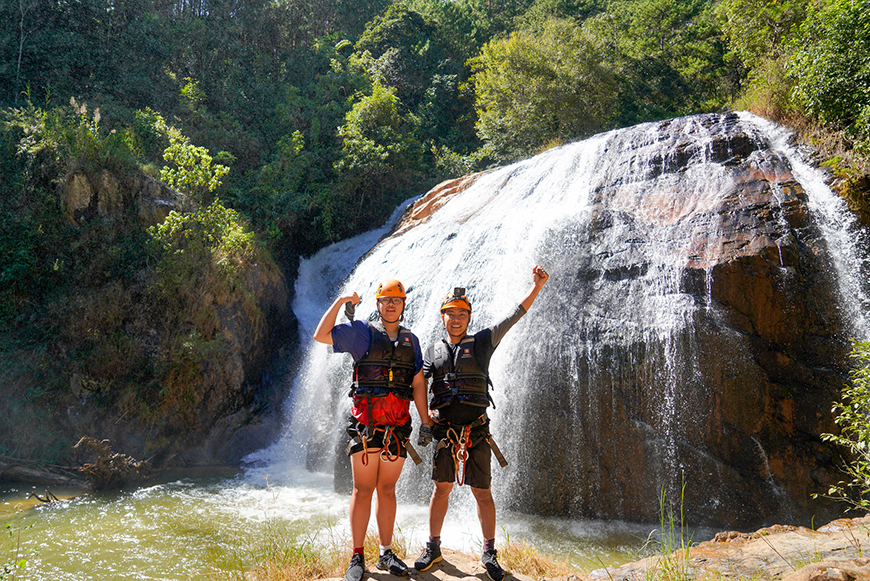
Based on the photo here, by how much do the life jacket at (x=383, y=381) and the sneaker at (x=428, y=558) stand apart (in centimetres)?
85

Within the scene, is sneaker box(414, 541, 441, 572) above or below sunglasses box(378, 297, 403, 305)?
below

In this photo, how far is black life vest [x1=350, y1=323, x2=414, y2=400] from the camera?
3.54m

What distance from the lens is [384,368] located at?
356cm

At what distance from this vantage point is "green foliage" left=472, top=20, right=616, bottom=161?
17.3m

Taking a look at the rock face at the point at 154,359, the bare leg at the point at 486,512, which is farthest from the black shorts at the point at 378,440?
the rock face at the point at 154,359

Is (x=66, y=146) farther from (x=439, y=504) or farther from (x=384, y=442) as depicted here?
(x=439, y=504)

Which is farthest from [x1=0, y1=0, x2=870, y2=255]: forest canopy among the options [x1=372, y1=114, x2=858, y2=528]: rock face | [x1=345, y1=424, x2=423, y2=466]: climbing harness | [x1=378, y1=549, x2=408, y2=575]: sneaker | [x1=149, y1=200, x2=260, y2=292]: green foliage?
[x1=378, y1=549, x2=408, y2=575]: sneaker

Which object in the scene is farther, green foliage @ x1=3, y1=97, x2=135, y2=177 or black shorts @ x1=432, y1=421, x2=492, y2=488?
green foliage @ x1=3, y1=97, x2=135, y2=177

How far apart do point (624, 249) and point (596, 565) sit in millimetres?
4001

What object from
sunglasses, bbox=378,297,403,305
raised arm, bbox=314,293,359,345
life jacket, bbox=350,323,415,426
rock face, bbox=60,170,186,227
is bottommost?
life jacket, bbox=350,323,415,426

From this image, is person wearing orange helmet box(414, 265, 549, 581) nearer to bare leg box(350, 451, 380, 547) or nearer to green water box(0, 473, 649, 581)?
bare leg box(350, 451, 380, 547)

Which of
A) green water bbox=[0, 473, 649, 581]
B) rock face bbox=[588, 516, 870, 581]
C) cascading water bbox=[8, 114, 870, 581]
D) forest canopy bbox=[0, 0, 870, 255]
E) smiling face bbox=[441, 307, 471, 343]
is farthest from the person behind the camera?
forest canopy bbox=[0, 0, 870, 255]

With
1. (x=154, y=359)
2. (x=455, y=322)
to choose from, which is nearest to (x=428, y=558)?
(x=455, y=322)

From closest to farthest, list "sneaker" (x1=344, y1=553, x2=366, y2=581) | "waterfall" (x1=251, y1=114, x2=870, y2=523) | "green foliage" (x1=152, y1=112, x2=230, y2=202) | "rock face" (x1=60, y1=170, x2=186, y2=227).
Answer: "sneaker" (x1=344, y1=553, x2=366, y2=581) < "waterfall" (x1=251, y1=114, x2=870, y2=523) < "rock face" (x1=60, y1=170, x2=186, y2=227) < "green foliage" (x1=152, y1=112, x2=230, y2=202)
